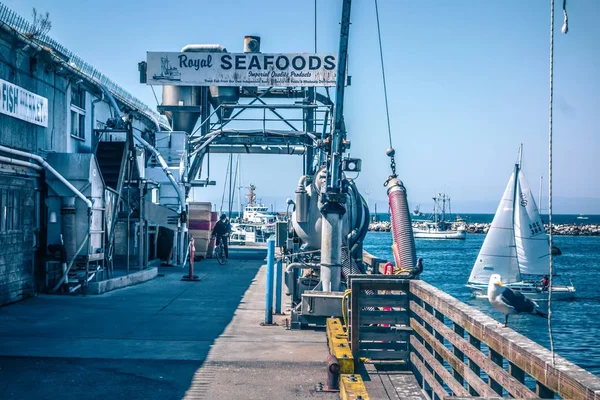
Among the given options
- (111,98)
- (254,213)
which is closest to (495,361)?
(111,98)

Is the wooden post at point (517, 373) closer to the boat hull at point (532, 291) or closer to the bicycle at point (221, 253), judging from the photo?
the bicycle at point (221, 253)

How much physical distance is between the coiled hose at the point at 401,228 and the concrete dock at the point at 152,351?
209 cm

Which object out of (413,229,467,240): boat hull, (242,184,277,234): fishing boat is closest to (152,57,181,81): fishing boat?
(242,184,277,234): fishing boat

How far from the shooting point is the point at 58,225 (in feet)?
58.1

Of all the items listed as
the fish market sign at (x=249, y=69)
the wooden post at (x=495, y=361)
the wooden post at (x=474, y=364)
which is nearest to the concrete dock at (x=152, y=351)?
the wooden post at (x=474, y=364)

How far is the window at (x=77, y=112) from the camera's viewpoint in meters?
21.0

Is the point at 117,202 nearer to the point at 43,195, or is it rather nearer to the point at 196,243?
the point at 43,195

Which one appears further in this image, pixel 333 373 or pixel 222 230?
pixel 222 230

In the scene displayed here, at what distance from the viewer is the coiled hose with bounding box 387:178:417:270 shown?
503 inches

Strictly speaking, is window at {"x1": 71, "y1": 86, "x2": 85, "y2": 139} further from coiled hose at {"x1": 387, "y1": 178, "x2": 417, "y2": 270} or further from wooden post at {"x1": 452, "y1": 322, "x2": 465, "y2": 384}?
wooden post at {"x1": 452, "y1": 322, "x2": 465, "y2": 384}

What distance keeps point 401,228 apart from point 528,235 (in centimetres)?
3675

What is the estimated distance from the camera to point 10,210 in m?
15.9

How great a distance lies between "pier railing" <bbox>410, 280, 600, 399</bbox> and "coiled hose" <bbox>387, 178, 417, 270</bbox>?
2.98 m

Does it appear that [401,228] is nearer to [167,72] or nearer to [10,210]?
[10,210]
